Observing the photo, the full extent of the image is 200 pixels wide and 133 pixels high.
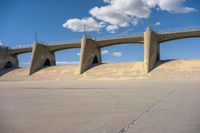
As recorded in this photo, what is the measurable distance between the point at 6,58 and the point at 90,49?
24.0m

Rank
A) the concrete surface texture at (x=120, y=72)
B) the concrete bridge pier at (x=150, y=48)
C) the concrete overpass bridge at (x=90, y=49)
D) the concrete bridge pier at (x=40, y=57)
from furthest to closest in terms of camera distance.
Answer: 1. the concrete bridge pier at (x=40, y=57)
2. the concrete overpass bridge at (x=90, y=49)
3. the concrete bridge pier at (x=150, y=48)
4. the concrete surface texture at (x=120, y=72)

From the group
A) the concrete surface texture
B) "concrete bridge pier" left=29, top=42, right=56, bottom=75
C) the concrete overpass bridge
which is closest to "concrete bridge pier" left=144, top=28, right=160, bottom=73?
the concrete overpass bridge

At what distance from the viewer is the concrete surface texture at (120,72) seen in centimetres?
3653

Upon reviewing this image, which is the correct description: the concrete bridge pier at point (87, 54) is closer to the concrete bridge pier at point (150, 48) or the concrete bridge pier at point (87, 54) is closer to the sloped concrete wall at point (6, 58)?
the concrete bridge pier at point (150, 48)

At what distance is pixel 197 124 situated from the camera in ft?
17.3

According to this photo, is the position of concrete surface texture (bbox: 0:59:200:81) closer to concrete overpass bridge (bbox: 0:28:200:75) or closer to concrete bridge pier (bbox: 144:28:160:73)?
concrete bridge pier (bbox: 144:28:160:73)

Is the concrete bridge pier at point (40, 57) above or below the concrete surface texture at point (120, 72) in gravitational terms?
above

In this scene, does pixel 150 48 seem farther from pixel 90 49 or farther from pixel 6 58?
pixel 6 58

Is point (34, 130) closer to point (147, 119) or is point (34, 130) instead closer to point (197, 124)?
point (147, 119)

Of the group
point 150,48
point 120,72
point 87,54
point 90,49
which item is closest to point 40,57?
point 87,54

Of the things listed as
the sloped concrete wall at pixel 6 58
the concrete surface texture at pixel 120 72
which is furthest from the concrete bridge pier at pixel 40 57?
the sloped concrete wall at pixel 6 58

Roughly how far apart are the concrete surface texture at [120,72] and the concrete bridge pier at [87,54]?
157 centimetres

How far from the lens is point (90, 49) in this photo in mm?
50688

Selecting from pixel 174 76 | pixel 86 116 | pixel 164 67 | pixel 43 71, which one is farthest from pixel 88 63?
pixel 86 116
